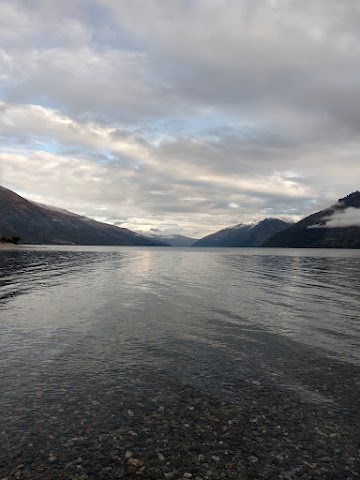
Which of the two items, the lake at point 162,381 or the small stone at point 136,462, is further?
the lake at point 162,381

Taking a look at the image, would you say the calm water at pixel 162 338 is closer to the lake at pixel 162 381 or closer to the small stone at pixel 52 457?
the lake at pixel 162 381

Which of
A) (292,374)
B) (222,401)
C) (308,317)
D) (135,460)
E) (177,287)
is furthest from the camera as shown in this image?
(177,287)

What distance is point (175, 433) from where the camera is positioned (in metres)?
A: 13.6

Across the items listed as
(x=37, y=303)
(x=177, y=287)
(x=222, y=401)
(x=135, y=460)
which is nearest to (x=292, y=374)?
(x=222, y=401)

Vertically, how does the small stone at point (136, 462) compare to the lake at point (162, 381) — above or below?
below

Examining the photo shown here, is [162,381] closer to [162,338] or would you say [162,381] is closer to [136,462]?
[136,462]

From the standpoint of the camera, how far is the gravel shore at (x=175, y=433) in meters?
11.5

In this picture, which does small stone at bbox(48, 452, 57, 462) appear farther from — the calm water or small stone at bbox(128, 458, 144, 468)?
the calm water

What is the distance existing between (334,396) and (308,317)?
19503 mm

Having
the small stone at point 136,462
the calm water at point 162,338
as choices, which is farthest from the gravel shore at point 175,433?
the calm water at point 162,338

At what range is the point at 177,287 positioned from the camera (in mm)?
58719

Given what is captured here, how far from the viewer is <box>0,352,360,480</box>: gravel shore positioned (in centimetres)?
1146

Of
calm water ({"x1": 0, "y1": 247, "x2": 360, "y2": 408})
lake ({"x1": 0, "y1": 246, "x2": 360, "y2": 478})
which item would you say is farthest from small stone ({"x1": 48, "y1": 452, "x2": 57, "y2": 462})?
calm water ({"x1": 0, "y1": 247, "x2": 360, "y2": 408})

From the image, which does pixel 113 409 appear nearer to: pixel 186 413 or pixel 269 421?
pixel 186 413
